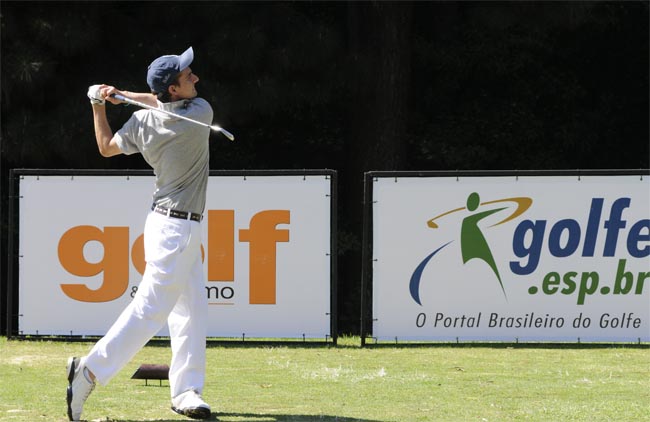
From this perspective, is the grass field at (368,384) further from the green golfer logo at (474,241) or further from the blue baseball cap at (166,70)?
the blue baseball cap at (166,70)

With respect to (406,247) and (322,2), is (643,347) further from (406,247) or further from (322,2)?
(322,2)

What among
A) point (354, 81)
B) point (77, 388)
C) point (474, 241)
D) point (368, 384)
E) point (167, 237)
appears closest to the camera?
point (77, 388)

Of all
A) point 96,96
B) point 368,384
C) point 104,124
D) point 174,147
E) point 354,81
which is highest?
point 354,81

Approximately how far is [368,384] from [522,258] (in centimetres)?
306

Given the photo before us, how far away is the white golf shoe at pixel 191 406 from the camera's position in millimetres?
7121

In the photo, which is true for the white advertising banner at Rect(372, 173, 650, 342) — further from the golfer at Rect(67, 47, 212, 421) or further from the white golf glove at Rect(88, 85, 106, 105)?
the white golf glove at Rect(88, 85, 106, 105)

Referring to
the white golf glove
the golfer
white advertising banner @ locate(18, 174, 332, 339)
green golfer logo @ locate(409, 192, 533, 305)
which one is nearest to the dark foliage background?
white advertising banner @ locate(18, 174, 332, 339)

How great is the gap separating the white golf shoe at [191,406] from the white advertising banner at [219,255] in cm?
427

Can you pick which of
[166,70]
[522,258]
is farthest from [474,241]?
[166,70]

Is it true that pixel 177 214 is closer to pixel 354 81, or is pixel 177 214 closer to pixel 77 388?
pixel 77 388

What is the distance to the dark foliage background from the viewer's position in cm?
1748

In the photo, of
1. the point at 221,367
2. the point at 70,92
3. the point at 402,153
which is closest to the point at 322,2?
the point at 402,153

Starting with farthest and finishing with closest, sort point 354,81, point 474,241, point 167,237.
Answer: point 354,81, point 474,241, point 167,237

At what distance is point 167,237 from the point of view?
7.11m
